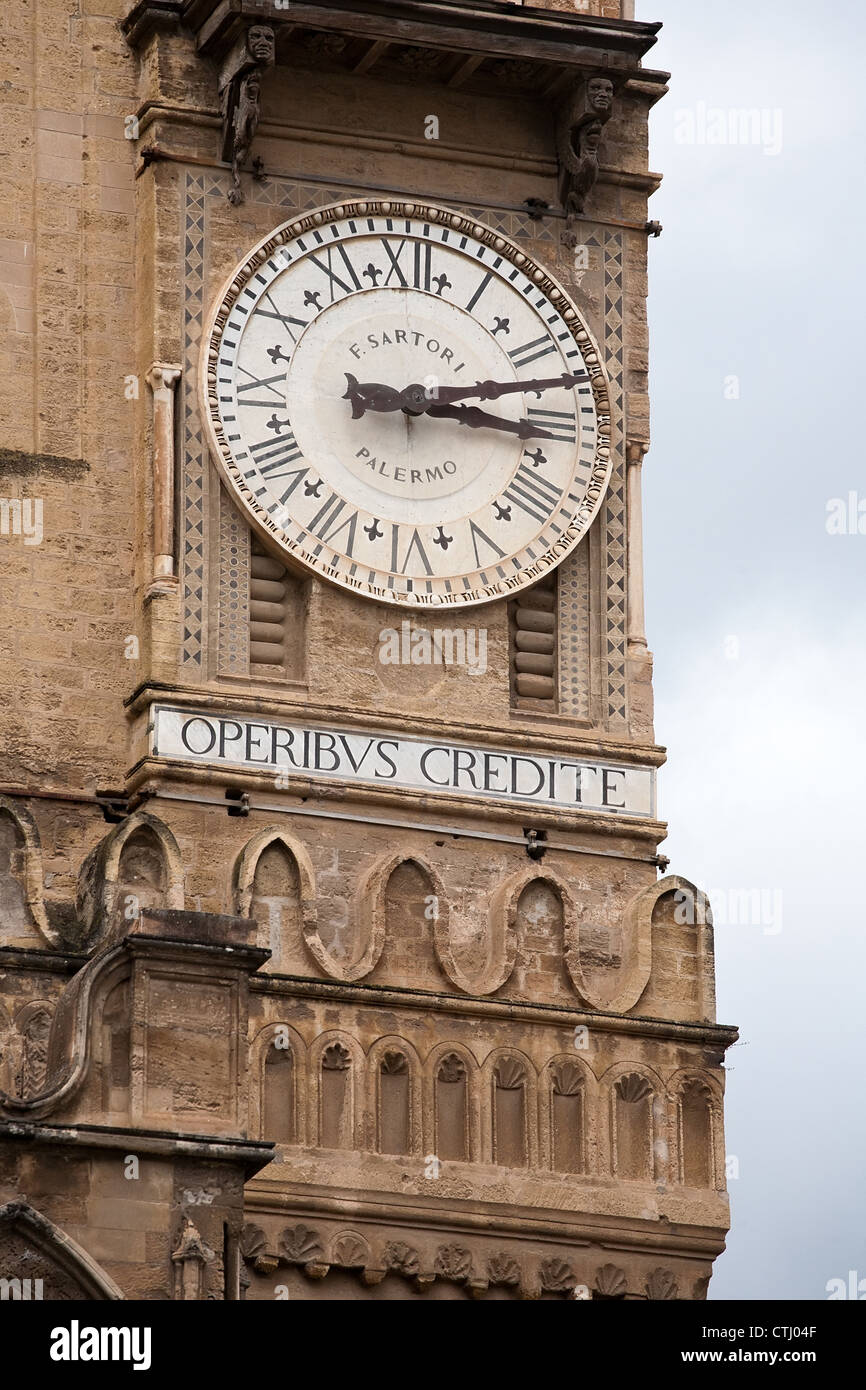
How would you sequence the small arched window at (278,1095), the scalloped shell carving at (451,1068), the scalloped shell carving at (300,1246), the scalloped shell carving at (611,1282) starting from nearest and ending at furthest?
the scalloped shell carving at (300,1246), the small arched window at (278,1095), the scalloped shell carving at (611,1282), the scalloped shell carving at (451,1068)

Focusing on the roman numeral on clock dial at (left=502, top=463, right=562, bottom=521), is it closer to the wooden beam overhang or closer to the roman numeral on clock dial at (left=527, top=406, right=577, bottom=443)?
the roman numeral on clock dial at (left=527, top=406, right=577, bottom=443)

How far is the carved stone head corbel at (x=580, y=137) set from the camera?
33.5 m

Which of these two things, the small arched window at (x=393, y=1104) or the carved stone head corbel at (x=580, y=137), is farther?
the carved stone head corbel at (x=580, y=137)

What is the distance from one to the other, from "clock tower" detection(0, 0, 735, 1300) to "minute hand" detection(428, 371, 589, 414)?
0.9 inches

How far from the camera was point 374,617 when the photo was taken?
107 ft

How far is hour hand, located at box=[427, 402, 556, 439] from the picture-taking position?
33000 millimetres

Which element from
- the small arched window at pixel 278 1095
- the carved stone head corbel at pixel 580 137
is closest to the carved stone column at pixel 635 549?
the carved stone head corbel at pixel 580 137

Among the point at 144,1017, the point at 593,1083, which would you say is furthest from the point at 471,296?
the point at 144,1017

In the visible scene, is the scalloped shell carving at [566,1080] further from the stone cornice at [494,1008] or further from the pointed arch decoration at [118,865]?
the pointed arch decoration at [118,865]

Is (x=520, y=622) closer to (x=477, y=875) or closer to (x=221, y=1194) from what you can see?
(x=477, y=875)

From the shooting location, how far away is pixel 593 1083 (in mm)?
31812

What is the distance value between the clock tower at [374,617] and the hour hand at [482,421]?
0.16 feet

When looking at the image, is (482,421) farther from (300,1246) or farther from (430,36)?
(300,1246)
